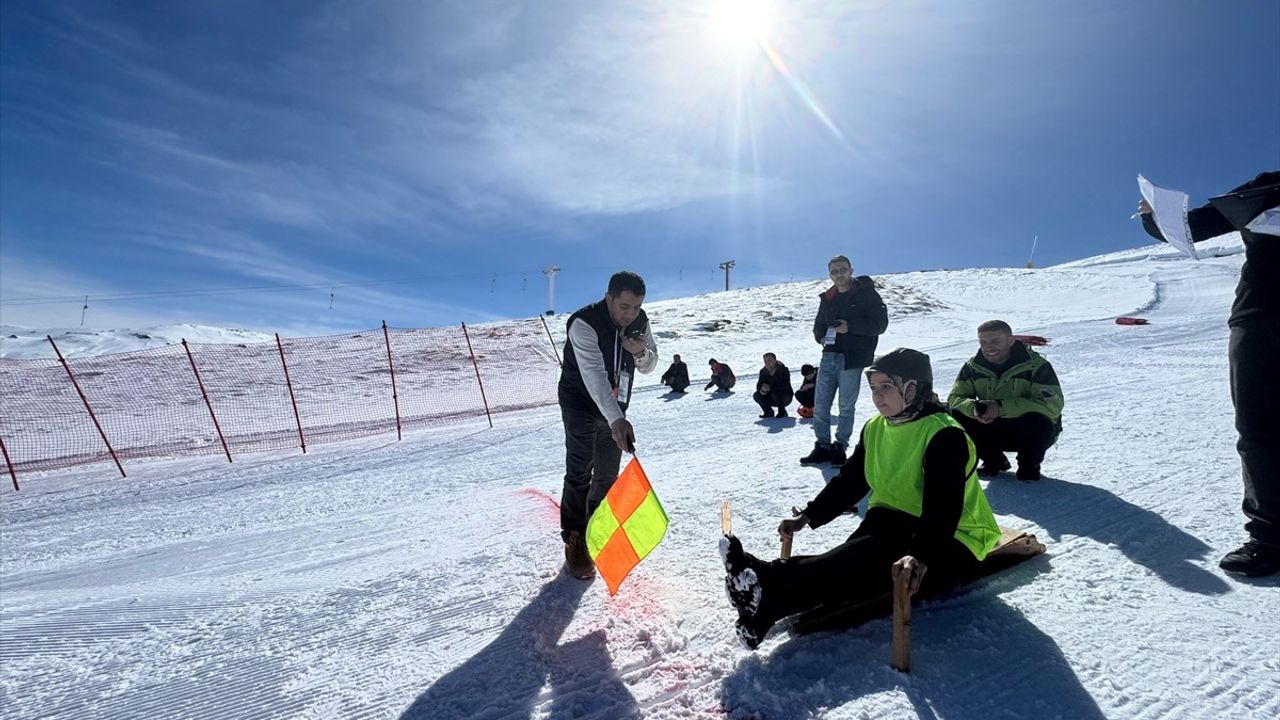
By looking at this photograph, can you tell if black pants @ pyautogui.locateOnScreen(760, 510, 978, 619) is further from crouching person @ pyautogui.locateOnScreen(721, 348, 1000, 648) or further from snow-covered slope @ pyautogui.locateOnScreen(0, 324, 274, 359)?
snow-covered slope @ pyautogui.locateOnScreen(0, 324, 274, 359)

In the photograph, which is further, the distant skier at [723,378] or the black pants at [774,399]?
the distant skier at [723,378]

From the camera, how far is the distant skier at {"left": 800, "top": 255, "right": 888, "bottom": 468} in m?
5.12

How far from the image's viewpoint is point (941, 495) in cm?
229

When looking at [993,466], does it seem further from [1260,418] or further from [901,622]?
[901,622]

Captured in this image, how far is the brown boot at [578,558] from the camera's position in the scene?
3234 mm

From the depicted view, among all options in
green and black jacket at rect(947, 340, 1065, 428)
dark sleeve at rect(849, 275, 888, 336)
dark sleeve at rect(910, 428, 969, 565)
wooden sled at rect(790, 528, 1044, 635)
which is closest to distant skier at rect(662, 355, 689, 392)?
dark sleeve at rect(849, 275, 888, 336)

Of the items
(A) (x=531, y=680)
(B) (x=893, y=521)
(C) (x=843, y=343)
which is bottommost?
(A) (x=531, y=680)

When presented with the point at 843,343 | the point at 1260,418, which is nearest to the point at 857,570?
the point at 1260,418

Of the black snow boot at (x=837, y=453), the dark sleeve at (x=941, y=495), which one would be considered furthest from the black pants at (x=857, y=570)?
the black snow boot at (x=837, y=453)

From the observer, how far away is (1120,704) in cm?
193

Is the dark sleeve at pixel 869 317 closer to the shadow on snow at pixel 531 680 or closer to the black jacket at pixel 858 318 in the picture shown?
the black jacket at pixel 858 318

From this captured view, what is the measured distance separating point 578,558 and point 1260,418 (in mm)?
3458

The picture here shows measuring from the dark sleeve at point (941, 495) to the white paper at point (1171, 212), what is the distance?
5.59ft

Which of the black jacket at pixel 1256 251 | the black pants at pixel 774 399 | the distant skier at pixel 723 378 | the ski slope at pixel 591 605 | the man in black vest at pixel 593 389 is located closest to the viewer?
the ski slope at pixel 591 605
